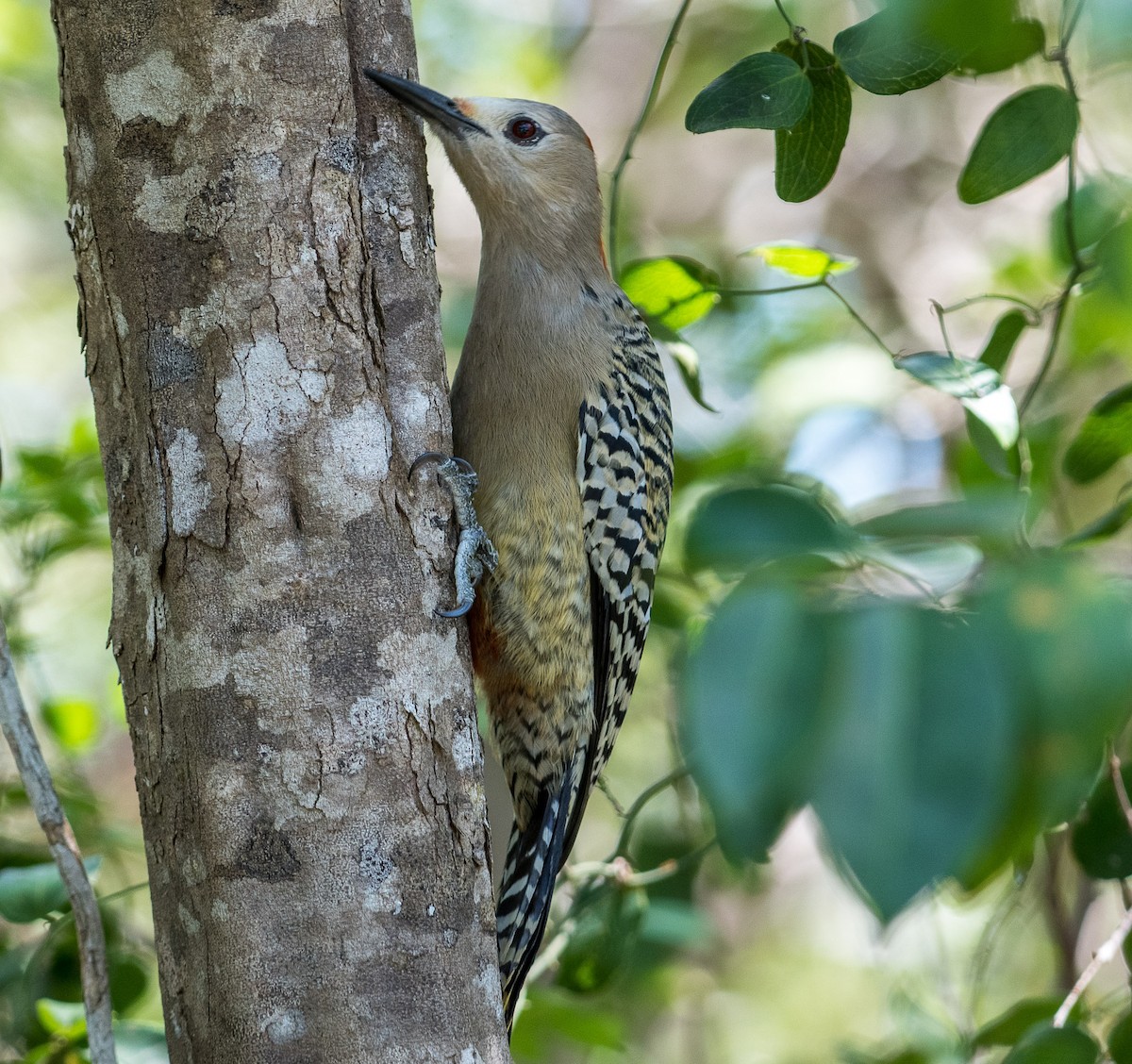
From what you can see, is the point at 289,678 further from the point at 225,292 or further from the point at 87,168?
the point at 87,168

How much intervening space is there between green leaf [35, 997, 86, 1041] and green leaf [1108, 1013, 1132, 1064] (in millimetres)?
1909

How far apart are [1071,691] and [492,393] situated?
6.41 ft

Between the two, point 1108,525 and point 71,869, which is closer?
point 71,869

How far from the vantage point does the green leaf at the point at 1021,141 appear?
2.30m

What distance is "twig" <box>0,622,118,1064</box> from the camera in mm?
1965

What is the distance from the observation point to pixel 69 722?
3.11m

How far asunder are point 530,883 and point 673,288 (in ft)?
4.61

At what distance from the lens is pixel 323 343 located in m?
1.89

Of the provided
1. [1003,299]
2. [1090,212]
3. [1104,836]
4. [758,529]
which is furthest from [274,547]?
[1090,212]

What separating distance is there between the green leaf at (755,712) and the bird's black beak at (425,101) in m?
1.48

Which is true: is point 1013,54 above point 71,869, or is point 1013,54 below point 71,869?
above

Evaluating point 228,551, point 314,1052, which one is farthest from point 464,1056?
point 228,551

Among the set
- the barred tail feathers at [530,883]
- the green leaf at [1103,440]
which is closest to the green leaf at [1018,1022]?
the barred tail feathers at [530,883]

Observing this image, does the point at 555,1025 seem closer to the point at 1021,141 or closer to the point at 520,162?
the point at 520,162
